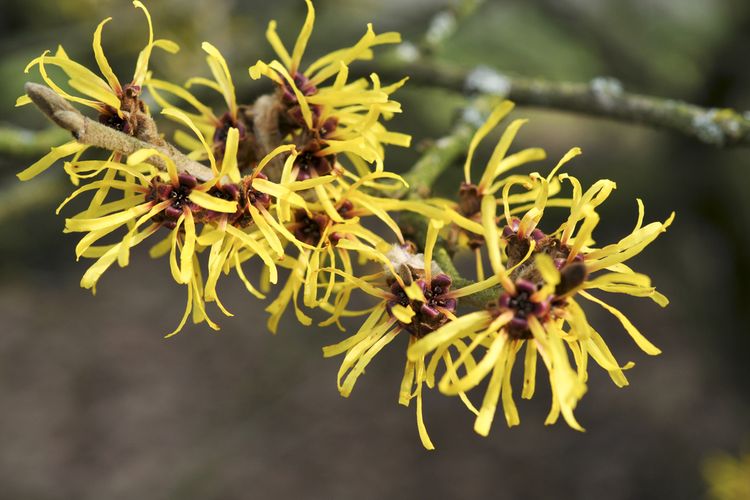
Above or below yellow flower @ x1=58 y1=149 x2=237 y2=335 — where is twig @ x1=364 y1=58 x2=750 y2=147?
above

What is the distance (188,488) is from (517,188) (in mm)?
3479

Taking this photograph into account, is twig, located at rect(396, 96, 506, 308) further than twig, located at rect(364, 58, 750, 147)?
No

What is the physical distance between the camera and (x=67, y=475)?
6066 millimetres

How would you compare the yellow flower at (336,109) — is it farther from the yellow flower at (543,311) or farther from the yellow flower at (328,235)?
the yellow flower at (543,311)

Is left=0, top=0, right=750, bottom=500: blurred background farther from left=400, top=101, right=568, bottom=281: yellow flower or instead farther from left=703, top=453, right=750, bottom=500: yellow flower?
left=400, top=101, right=568, bottom=281: yellow flower

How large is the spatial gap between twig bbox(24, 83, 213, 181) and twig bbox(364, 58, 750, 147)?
1075 mm

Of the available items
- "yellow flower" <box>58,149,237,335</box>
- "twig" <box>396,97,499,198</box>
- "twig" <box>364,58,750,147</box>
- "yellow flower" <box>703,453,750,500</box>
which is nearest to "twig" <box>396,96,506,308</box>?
"twig" <box>396,97,499,198</box>

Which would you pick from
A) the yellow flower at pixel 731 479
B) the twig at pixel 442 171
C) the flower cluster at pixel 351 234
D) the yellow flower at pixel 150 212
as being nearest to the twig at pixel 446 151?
the twig at pixel 442 171

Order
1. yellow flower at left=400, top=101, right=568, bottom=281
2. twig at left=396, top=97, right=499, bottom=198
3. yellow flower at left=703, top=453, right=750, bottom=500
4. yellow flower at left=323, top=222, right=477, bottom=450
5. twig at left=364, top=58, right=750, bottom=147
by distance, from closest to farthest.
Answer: yellow flower at left=323, top=222, right=477, bottom=450 → yellow flower at left=400, top=101, right=568, bottom=281 → twig at left=396, top=97, right=499, bottom=198 → twig at left=364, top=58, right=750, bottom=147 → yellow flower at left=703, top=453, right=750, bottom=500

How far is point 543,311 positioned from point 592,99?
0.99 m

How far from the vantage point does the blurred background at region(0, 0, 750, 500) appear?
13.7ft

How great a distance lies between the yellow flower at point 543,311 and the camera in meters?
1.00

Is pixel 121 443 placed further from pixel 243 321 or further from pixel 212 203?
pixel 212 203

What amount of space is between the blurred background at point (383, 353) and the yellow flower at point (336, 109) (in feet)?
6.66
